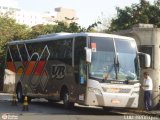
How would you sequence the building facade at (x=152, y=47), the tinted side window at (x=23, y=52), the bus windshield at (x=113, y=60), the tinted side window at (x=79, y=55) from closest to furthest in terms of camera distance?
the bus windshield at (x=113, y=60), the tinted side window at (x=79, y=55), the building facade at (x=152, y=47), the tinted side window at (x=23, y=52)

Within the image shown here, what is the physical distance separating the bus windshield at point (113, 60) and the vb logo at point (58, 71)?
266 cm

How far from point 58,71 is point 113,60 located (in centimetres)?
374

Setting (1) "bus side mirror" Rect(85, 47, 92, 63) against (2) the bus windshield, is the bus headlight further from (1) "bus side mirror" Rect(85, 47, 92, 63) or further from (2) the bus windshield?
(1) "bus side mirror" Rect(85, 47, 92, 63)

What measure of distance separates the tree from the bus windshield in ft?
82.4

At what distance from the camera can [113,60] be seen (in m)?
19.9

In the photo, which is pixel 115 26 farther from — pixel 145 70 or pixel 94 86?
pixel 94 86

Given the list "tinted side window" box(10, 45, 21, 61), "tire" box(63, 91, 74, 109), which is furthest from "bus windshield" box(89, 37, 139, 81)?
"tinted side window" box(10, 45, 21, 61)

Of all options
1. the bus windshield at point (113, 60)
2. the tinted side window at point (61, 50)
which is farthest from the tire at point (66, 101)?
the bus windshield at point (113, 60)

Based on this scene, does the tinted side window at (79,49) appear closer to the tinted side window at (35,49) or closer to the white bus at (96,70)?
the white bus at (96,70)

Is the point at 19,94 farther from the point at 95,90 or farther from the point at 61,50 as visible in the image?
the point at 95,90

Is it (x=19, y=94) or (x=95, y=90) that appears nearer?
(x=95, y=90)

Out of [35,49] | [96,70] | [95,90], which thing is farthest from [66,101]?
[35,49]

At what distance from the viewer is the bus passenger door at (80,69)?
19766 millimetres

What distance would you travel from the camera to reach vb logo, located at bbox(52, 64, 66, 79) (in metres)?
22.0
